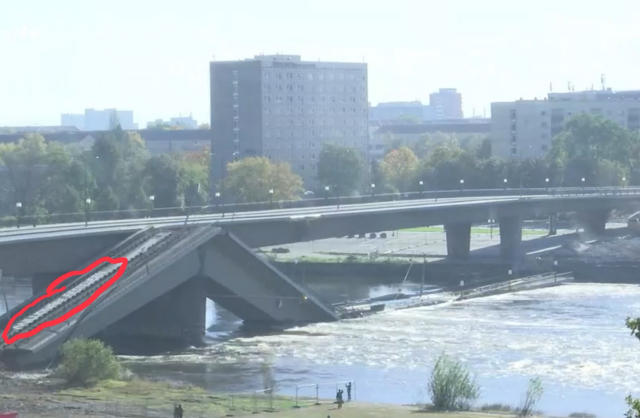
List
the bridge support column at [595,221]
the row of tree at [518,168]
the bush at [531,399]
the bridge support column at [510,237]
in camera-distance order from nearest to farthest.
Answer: the bush at [531,399]
the bridge support column at [510,237]
the bridge support column at [595,221]
the row of tree at [518,168]

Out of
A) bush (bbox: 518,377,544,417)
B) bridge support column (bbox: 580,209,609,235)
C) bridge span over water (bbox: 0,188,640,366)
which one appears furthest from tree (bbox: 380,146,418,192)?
bush (bbox: 518,377,544,417)

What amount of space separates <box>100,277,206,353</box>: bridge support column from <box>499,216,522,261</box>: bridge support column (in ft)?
71.6

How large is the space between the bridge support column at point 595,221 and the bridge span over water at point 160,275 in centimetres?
2351

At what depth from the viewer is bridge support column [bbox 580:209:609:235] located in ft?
213

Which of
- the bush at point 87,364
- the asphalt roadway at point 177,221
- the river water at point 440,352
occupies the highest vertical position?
the asphalt roadway at point 177,221

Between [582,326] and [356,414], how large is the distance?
588 inches

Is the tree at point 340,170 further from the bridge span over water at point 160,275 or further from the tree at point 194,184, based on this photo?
the bridge span over water at point 160,275

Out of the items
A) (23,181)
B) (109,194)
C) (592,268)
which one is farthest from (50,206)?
(592,268)

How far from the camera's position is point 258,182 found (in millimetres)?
65250

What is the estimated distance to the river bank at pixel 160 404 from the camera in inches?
917

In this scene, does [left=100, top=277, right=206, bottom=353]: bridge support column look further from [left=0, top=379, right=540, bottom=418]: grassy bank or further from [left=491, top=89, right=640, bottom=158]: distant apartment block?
[left=491, top=89, right=640, bottom=158]: distant apartment block

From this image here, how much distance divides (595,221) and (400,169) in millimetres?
20167

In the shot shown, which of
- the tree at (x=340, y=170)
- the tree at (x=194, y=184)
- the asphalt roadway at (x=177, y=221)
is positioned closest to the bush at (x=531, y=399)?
the asphalt roadway at (x=177, y=221)

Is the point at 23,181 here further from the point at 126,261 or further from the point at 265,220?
the point at 126,261
